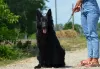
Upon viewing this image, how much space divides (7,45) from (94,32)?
857 cm

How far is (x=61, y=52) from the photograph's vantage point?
10109 millimetres

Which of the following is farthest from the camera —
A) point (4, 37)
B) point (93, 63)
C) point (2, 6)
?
point (4, 37)

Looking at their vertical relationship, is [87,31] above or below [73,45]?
above

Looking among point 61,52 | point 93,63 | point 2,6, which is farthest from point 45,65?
point 2,6

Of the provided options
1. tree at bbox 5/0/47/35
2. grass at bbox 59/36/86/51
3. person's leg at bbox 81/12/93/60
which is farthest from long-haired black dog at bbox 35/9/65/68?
tree at bbox 5/0/47/35

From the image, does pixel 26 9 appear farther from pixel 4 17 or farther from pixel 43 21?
pixel 43 21

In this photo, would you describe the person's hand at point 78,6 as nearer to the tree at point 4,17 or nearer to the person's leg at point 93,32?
the person's leg at point 93,32

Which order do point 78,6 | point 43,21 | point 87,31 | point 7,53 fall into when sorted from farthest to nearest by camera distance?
point 7,53
point 78,6
point 87,31
point 43,21

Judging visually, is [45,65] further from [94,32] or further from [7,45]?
[7,45]

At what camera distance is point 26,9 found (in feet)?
88.3

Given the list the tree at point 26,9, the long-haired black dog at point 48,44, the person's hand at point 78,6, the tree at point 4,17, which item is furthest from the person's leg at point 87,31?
the tree at point 26,9

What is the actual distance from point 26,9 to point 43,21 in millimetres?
17409

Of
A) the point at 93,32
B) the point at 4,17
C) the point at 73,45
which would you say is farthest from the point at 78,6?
the point at 73,45

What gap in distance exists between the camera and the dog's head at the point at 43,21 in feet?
31.6
